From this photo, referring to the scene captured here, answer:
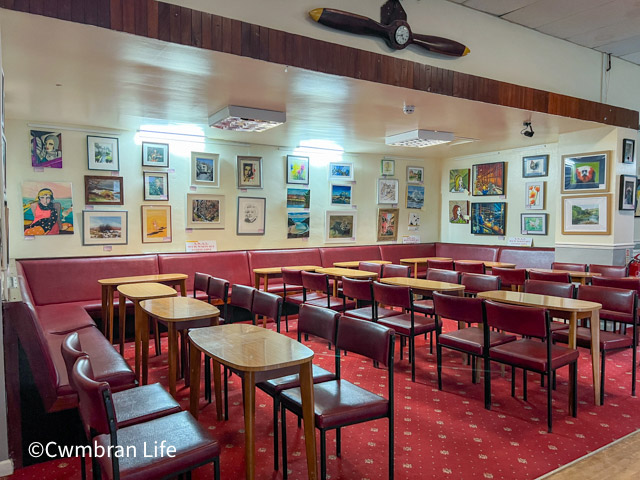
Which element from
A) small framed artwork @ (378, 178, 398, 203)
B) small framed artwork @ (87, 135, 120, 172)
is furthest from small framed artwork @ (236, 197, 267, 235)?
small framed artwork @ (378, 178, 398, 203)

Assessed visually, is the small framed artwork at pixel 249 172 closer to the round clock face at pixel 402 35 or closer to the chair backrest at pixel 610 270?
the round clock face at pixel 402 35

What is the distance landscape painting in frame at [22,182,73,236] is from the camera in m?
5.68

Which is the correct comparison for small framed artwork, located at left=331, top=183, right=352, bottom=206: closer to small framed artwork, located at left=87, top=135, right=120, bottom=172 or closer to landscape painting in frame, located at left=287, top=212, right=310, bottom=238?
landscape painting in frame, located at left=287, top=212, right=310, bottom=238

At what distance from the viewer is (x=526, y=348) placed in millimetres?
3527

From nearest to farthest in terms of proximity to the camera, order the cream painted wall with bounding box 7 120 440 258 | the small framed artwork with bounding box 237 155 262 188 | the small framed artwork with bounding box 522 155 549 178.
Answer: the cream painted wall with bounding box 7 120 440 258 < the small framed artwork with bounding box 237 155 262 188 < the small framed artwork with bounding box 522 155 549 178

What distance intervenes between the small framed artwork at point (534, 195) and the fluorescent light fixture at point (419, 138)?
241 cm

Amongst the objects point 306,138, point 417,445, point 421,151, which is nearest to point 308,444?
point 417,445

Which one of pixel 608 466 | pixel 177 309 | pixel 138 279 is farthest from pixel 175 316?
pixel 608 466

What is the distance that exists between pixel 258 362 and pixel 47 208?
4882 mm

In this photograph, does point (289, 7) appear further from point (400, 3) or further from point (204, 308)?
point (204, 308)

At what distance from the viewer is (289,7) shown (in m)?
3.54

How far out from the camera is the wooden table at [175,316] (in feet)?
10.7

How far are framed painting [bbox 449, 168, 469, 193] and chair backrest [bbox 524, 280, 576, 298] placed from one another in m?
4.57

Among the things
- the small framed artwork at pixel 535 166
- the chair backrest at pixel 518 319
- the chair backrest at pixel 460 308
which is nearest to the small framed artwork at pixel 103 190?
the chair backrest at pixel 460 308
